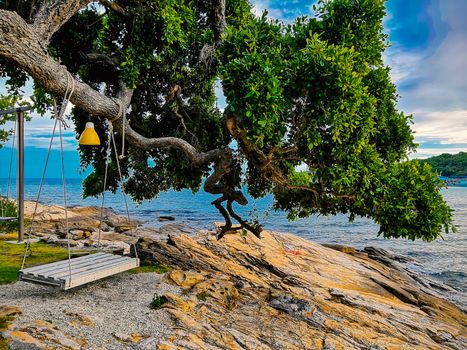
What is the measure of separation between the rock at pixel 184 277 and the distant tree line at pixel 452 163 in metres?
57.0

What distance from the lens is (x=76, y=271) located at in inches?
275

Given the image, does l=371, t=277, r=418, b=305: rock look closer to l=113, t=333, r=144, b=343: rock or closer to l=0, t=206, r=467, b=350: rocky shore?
l=0, t=206, r=467, b=350: rocky shore

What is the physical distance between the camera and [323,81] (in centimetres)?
705

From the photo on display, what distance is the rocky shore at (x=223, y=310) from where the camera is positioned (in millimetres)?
6152

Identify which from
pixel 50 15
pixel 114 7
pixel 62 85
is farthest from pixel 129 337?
pixel 114 7

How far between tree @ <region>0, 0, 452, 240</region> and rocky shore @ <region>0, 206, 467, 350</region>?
1.86 metres

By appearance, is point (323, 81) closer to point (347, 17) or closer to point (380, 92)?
point (347, 17)

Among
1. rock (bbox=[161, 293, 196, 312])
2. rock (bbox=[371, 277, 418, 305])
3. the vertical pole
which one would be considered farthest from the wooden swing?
rock (bbox=[371, 277, 418, 305])

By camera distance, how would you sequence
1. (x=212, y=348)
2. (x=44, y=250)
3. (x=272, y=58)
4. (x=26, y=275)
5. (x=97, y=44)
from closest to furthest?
(x=212, y=348)
(x=26, y=275)
(x=272, y=58)
(x=97, y=44)
(x=44, y=250)

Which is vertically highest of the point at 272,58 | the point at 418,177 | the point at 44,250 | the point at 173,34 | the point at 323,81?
the point at 173,34

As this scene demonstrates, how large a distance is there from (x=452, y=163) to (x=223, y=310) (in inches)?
2573


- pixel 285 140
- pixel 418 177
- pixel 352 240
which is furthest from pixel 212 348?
pixel 352 240

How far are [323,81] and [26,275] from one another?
648 cm

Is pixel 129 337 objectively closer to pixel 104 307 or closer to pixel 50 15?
pixel 104 307
